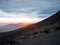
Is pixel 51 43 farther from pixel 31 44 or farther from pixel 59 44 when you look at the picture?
pixel 31 44

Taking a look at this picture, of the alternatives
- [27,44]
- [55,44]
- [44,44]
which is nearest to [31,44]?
[27,44]

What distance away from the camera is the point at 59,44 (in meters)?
18.5

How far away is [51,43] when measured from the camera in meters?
20.1

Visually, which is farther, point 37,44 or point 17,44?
point 17,44

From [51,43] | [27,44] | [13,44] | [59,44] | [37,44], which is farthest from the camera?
[13,44]

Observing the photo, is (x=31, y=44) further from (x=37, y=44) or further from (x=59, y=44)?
(x=59, y=44)

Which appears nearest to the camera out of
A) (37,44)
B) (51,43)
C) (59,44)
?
(59,44)

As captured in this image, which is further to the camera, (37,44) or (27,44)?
(27,44)

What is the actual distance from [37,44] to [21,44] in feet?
11.2

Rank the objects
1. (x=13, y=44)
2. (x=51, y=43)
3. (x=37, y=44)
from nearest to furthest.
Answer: (x=51, y=43) < (x=37, y=44) < (x=13, y=44)

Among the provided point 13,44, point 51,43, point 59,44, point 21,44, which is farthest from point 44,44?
point 13,44

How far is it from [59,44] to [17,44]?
28.3ft

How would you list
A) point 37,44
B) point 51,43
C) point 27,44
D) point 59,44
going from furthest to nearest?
point 27,44 → point 37,44 → point 51,43 → point 59,44

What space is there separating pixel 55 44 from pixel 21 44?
7117 millimetres
